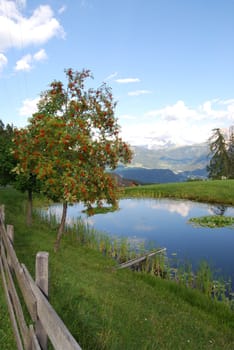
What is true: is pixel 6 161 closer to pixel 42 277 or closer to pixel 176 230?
pixel 176 230

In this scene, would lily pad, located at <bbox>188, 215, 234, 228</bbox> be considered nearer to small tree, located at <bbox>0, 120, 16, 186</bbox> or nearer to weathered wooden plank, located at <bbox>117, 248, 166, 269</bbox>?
weathered wooden plank, located at <bbox>117, 248, 166, 269</bbox>

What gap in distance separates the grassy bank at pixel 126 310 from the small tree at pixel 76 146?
11.1ft

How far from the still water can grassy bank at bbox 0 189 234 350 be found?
470 centimetres

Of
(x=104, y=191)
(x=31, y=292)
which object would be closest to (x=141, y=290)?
(x=104, y=191)

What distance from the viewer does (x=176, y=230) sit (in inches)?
1017

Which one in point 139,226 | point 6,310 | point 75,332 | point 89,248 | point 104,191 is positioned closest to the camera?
point 75,332

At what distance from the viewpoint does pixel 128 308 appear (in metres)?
9.71

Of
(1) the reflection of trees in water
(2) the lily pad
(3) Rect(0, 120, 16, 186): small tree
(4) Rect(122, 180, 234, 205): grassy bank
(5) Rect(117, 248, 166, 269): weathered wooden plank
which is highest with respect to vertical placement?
(3) Rect(0, 120, 16, 186): small tree

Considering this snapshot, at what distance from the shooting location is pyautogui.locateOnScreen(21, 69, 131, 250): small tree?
44.4 feet

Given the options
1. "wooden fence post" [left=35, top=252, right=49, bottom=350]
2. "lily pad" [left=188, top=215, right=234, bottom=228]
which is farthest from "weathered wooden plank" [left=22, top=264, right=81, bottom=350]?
"lily pad" [left=188, top=215, right=234, bottom=228]

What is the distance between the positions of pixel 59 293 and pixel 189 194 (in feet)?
127

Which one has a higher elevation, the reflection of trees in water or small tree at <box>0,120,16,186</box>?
Result: small tree at <box>0,120,16,186</box>

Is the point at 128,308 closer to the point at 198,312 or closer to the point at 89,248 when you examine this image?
the point at 198,312

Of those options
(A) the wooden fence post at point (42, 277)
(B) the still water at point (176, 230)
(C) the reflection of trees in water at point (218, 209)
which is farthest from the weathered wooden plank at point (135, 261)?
(C) the reflection of trees in water at point (218, 209)
